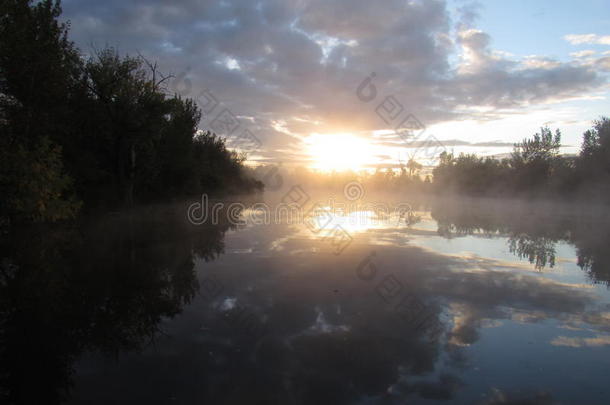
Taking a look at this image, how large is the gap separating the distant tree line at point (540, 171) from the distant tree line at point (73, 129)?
57.1 metres

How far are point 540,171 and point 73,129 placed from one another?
76.2m

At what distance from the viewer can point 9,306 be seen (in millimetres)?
7301

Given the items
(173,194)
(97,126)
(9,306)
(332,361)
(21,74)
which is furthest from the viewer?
(173,194)

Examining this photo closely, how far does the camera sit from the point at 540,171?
70812 mm

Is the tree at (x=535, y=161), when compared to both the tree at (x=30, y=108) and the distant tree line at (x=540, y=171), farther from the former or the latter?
the tree at (x=30, y=108)

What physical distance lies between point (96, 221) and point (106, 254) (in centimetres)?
1058

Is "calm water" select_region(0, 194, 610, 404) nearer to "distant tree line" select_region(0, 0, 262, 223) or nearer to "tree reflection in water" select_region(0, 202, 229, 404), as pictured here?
"tree reflection in water" select_region(0, 202, 229, 404)

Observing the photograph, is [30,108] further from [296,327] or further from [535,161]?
[535,161]

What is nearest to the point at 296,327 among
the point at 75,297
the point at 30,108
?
the point at 75,297

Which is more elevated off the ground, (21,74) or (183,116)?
(183,116)

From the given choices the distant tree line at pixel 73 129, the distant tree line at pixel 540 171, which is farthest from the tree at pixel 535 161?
the distant tree line at pixel 73 129

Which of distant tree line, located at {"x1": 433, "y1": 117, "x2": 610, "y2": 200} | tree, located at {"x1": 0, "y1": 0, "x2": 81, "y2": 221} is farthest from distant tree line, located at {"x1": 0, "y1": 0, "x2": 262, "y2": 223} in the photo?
distant tree line, located at {"x1": 433, "y1": 117, "x2": 610, "y2": 200}

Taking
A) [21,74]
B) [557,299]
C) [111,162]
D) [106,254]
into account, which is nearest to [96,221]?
[111,162]

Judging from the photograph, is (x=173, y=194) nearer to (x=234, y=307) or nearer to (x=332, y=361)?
(x=234, y=307)
